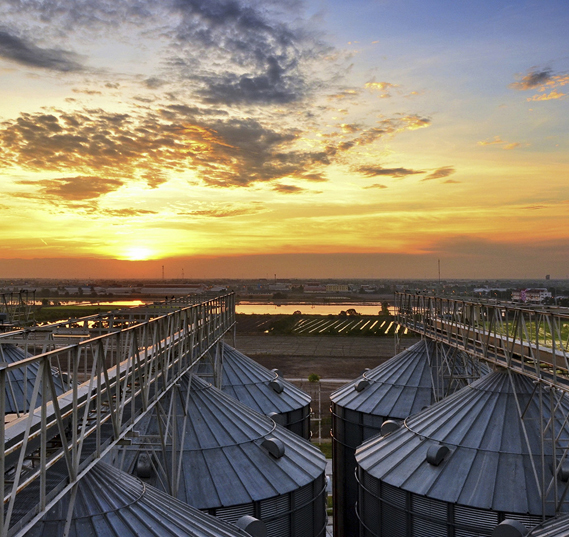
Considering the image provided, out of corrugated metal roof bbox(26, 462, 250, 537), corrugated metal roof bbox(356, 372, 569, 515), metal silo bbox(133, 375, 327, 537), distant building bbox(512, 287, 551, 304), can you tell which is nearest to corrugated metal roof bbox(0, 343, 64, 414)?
metal silo bbox(133, 375, 327, 537)

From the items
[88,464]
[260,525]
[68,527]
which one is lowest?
[260,525]

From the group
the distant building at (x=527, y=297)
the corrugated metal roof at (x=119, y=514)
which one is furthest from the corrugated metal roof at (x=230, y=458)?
the distant building at (x=527, y=297)

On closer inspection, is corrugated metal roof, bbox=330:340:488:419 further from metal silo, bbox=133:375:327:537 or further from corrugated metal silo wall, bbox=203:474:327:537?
corrugated metal silo wall, bbox=203:474:327:537

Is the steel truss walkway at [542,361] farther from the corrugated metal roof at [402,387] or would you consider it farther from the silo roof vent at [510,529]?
the corrugated metal roof at [402,387]

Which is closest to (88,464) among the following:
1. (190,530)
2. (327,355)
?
(190,530)

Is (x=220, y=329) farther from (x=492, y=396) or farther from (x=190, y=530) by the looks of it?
(x=190, y=530)

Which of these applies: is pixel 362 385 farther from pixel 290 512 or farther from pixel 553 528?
pixel 553 528

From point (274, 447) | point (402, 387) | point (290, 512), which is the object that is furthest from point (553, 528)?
point (402, 387)
